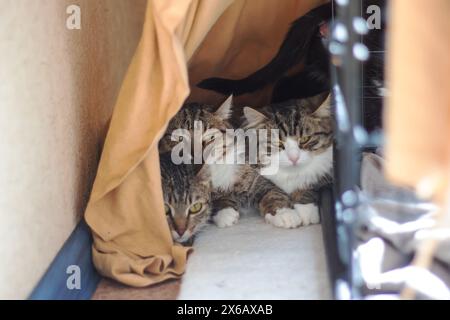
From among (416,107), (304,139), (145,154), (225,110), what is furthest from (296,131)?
(416,107)

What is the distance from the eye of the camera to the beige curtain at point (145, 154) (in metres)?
1.49

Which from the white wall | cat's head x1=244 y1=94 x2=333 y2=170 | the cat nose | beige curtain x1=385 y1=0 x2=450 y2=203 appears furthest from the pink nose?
beige curtain x1=385 y1=0 x2=450 y2=203

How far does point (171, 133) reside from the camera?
78.2 inches

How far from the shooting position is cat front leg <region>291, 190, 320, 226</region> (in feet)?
6.23

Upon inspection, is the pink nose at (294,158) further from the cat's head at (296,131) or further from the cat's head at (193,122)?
the cat's head at (193,122)

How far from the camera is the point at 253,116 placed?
1989mm

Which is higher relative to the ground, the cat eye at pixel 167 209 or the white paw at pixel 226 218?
the cat eye at pixel 167 209

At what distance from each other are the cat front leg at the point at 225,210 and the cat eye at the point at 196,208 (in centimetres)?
10

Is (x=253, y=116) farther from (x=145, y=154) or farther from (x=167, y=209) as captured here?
(x=145, y=154)

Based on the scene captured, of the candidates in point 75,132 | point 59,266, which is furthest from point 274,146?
point 59,266

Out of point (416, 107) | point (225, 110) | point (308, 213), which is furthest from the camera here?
point (225, 110)

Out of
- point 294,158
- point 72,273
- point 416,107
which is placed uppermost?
point 416,107

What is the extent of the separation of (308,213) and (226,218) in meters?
0.23

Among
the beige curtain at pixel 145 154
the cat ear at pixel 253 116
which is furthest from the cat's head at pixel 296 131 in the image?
the beige curtain at pixel 145 154
